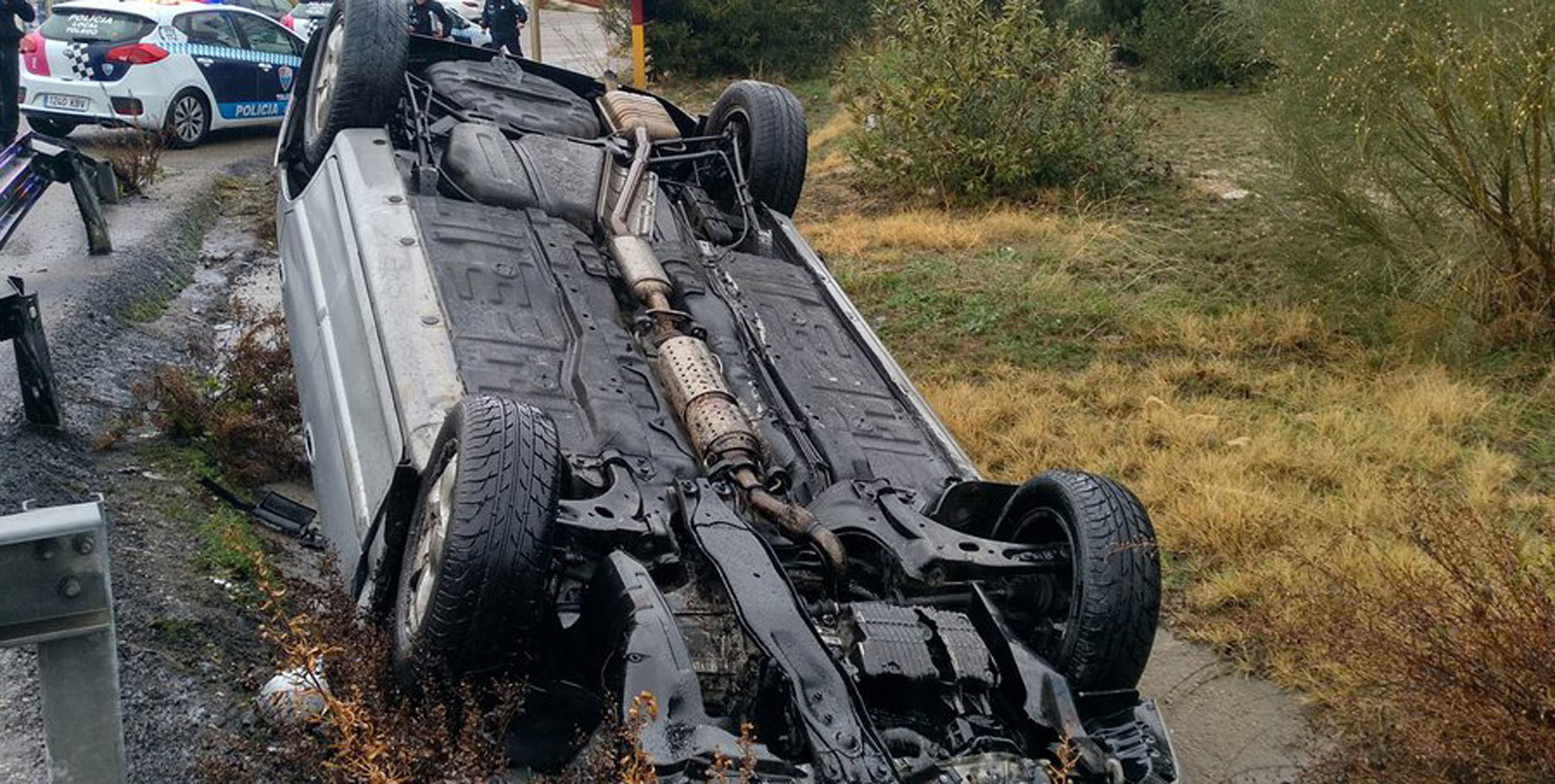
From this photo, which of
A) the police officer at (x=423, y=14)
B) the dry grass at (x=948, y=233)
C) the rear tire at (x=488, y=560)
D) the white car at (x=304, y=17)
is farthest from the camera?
the white car at (x=304, y=17)

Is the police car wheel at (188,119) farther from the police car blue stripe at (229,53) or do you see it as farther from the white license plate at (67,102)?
the white license plate at (67,102)

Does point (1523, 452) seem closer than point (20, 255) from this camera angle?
Yes

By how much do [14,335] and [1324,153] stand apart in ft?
20.4

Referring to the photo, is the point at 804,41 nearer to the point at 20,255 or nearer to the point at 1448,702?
the point at 20,255

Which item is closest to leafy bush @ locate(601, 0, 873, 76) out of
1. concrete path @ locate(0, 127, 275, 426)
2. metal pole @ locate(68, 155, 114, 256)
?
concrete path @ locate(0, 127, 275, 426)

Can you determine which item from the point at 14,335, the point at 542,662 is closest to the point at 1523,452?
the point at 542,662

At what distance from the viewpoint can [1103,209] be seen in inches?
387

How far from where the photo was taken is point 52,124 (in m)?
11.2

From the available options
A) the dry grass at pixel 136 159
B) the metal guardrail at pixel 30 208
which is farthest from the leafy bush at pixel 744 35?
the metal guardrail at pixel 30 208

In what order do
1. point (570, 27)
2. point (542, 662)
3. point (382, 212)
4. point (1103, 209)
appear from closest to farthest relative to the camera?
point (542, 662)
point (382, 212)
point (1103, 209)
point (570, 27)

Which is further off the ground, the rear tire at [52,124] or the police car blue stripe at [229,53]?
the police car blue stripe at [229,53]

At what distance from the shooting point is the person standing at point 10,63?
30.7 ft

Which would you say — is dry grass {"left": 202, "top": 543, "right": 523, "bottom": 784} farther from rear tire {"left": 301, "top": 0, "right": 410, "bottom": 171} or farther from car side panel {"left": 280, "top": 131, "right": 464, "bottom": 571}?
rear tire {"left": 301, "top": 0, "right": 410, "bottom": 171}

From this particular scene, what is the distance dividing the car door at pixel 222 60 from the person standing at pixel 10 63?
1.97 m
